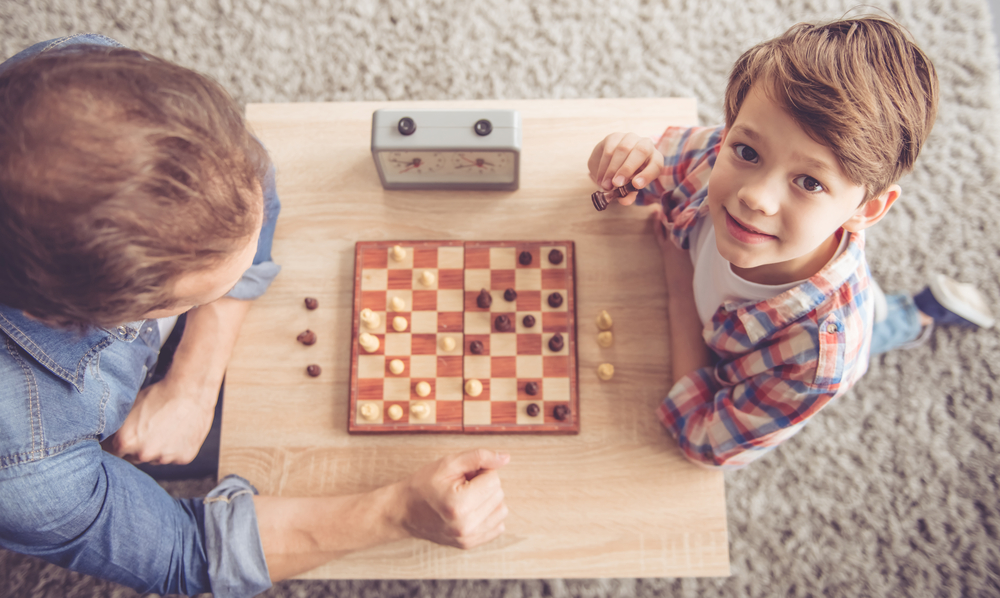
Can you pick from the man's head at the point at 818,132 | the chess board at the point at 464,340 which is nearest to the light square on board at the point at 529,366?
the chess board at the point at 464,340

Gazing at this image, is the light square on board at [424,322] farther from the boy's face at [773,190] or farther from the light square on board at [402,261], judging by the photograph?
the boy's face at [773,190]

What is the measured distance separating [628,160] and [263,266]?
29.1 inches

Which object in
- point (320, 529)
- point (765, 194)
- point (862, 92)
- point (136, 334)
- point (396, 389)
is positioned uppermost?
point (862, 92)

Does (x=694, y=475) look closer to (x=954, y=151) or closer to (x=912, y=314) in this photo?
(x=912, y=314)

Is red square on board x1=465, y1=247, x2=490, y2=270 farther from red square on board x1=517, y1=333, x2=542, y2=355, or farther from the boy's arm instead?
the boy's arm

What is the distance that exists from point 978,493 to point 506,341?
1623 millimetres

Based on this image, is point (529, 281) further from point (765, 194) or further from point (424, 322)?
point (765, 194)

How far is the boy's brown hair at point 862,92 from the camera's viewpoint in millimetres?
780

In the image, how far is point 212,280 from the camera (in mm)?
785

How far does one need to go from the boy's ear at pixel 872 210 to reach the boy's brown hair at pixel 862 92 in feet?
0.20

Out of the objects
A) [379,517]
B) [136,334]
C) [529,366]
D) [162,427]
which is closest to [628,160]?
[529,366]

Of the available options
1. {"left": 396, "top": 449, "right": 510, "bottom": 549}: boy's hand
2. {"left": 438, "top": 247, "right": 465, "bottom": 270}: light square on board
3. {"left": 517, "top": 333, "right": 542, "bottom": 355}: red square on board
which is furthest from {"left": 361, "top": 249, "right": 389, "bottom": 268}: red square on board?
{"left": 396, "top": 449, "right": 510, "bottom": 549}: boy's hand

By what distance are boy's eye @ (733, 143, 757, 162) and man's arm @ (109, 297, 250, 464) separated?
3.15ft

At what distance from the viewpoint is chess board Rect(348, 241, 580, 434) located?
3.73ft
